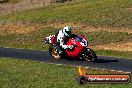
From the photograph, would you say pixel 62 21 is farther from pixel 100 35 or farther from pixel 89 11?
pixel 100 35

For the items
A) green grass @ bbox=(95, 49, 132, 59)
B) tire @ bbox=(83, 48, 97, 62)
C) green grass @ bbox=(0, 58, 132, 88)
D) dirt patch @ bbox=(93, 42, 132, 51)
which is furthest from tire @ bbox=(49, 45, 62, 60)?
dirt patch @ bbox=(93, 42, 132, 51)

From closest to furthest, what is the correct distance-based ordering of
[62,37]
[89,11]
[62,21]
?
[62,37] < [62,21] < [89,11]

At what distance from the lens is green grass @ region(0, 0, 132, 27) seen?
145 ft

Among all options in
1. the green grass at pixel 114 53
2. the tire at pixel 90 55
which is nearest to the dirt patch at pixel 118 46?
the green grass at pixel 114 53

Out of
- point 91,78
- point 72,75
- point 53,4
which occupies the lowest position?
point 53,4

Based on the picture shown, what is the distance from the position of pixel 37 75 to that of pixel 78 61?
607 centimetres

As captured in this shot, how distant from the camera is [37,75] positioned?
20125mm

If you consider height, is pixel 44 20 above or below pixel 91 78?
below

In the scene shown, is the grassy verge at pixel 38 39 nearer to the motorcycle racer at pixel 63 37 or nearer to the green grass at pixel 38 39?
the green grass at pixel 38 39

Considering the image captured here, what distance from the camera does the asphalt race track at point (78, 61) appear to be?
23.8 meters

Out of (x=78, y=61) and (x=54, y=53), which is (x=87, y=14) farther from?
(x=78, y=61)

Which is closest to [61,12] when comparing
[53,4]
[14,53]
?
[53,4]

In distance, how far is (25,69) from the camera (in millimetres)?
21969

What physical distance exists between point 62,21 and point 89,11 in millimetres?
4768
